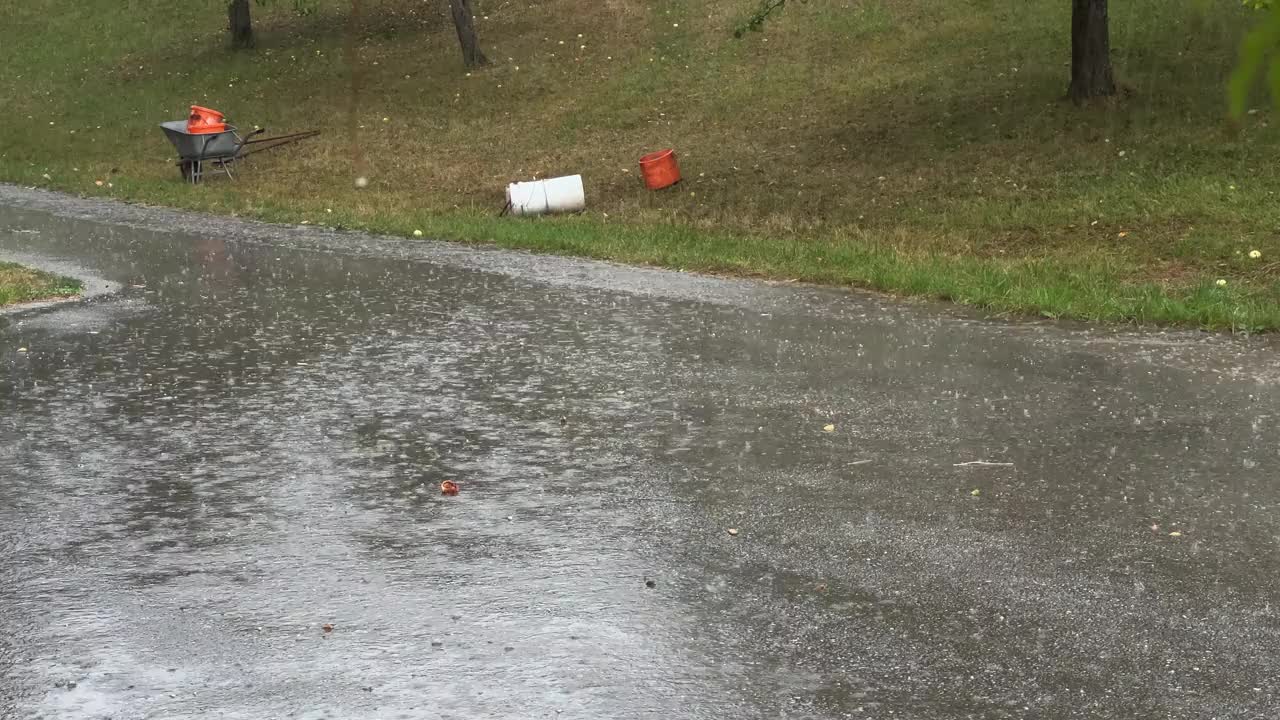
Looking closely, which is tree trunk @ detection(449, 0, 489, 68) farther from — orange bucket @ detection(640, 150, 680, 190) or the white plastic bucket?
the white plastic bucket

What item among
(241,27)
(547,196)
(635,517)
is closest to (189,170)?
Result: (547,196)

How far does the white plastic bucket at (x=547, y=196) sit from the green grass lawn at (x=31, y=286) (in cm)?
625

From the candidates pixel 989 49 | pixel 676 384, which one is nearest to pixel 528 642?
pixel 676 384

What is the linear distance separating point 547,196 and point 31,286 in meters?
7.12

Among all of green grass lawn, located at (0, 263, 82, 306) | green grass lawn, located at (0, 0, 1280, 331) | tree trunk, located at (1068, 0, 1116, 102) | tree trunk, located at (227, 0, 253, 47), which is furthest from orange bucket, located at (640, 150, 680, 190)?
tree trunk, located at (227, 0, 253, 47)

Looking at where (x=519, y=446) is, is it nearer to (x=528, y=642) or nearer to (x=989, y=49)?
(x=528, y=642)

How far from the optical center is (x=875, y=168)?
736 inches

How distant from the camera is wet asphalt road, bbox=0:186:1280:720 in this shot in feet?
15.1

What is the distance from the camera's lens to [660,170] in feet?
62.6

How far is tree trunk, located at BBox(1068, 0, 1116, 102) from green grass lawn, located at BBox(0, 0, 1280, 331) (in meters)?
0.39

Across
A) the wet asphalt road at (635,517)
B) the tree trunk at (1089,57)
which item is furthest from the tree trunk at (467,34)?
the wet asphalt road at (635,517)

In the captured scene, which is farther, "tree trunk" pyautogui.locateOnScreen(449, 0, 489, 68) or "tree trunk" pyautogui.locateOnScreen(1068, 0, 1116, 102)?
"tree trunk" pyautogui.locateOnScreen(449, 0, 489, 68)

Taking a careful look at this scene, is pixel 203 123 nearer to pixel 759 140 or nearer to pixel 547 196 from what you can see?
pixel 547 196

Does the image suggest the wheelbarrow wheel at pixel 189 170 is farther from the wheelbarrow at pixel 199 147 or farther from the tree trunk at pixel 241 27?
the tree trunk at pixel 241 27
